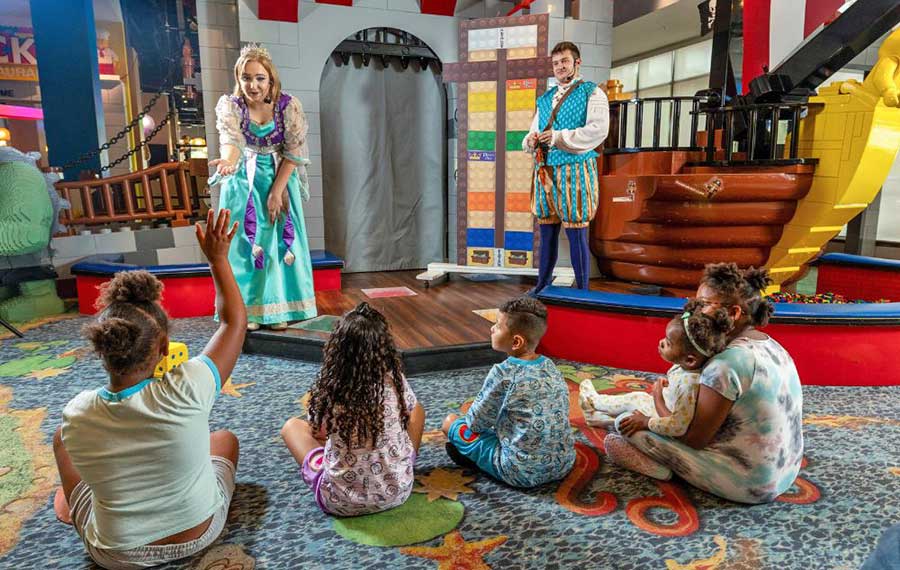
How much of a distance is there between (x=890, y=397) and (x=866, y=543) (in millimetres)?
1507

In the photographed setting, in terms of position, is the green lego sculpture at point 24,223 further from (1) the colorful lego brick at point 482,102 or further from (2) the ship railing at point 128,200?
(1) the colorful lego brick at point 482,102

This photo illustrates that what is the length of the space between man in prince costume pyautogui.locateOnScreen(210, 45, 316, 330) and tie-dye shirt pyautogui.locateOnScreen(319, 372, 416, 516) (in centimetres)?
186

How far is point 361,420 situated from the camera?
173 cm

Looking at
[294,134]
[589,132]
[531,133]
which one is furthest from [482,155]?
[294,134]

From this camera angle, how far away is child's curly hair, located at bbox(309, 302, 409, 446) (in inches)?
67.9

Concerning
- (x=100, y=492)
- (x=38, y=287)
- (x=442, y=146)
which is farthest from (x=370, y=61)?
(x=100, y=492)

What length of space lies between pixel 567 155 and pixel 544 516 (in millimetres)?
2378

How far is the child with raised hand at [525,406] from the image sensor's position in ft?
6.41

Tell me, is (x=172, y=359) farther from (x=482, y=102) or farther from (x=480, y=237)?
(x=482, y=102)

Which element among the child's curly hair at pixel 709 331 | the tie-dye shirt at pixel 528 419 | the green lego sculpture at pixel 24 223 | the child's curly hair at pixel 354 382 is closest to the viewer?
the child's curly hair at pixel 354 382

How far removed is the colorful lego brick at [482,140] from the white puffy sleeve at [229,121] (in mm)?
2118

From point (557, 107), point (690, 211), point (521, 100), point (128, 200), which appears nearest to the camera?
A: point (557, 107)

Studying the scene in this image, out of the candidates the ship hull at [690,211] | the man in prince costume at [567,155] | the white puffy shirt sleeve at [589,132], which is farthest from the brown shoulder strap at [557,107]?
the ship hull at [690,211]

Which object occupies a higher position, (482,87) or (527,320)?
(482,87)
